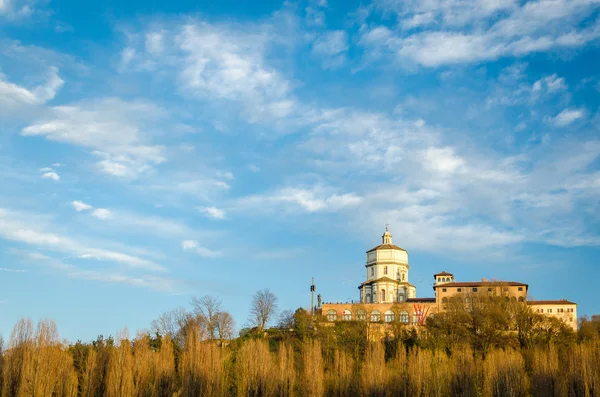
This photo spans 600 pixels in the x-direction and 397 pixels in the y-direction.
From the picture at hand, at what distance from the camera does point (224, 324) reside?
283 feet

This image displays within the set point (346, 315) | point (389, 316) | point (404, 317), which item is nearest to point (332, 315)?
point (346, 315)

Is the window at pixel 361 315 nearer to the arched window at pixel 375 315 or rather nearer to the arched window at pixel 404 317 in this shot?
the arched window at pixel 375 315

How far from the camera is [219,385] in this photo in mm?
40312

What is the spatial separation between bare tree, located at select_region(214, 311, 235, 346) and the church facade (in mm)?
14081

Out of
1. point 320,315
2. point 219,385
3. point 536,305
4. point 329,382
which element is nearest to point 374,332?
point 320,315

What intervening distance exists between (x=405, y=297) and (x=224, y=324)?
35.0 m

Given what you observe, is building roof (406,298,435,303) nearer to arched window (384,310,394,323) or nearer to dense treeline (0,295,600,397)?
arched window (384,310,394,323)

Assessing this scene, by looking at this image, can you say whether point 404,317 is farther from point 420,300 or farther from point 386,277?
point 386,277

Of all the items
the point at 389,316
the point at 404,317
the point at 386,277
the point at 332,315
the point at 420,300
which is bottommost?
the point at 404,317

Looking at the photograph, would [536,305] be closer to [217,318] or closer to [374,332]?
[374,332]

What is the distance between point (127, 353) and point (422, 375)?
18796 mm

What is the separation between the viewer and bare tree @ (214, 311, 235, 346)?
8288 centimetres

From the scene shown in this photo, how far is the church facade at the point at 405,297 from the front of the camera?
302 ft

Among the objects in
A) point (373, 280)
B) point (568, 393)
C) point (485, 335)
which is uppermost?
point (373, 280)
